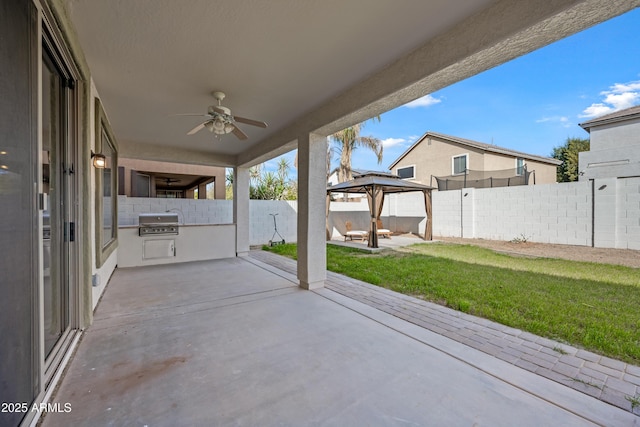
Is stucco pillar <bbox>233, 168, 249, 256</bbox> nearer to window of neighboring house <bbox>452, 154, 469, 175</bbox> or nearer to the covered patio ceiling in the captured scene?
the covered patio ceiling

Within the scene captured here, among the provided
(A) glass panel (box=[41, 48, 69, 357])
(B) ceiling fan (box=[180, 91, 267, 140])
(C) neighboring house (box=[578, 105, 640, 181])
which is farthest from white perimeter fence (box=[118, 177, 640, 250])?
(A) glass panel (box=[41, 48, 69, 357])

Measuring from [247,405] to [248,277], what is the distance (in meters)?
3.21

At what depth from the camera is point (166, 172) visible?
9.23m

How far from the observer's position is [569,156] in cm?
1794

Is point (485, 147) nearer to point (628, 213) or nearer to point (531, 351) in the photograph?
point (628, 213)

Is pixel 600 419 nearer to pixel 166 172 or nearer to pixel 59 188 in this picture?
pixel 59 188

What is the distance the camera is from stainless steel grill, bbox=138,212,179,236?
18.2 feet

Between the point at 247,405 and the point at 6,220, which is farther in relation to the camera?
the point at 247,405

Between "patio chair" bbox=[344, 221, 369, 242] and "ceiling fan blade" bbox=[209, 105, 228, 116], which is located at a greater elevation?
"ceiling fan blade" bbox=[209, 105, 228, 116]

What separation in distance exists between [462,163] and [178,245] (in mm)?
13330

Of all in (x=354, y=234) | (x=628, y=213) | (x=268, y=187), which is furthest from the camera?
(x=268, y=187)

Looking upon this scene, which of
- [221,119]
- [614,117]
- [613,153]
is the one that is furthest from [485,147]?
[221,119]

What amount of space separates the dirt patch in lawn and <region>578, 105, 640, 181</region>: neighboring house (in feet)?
11.4

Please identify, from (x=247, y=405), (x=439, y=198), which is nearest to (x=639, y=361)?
(x=247, y=405)
